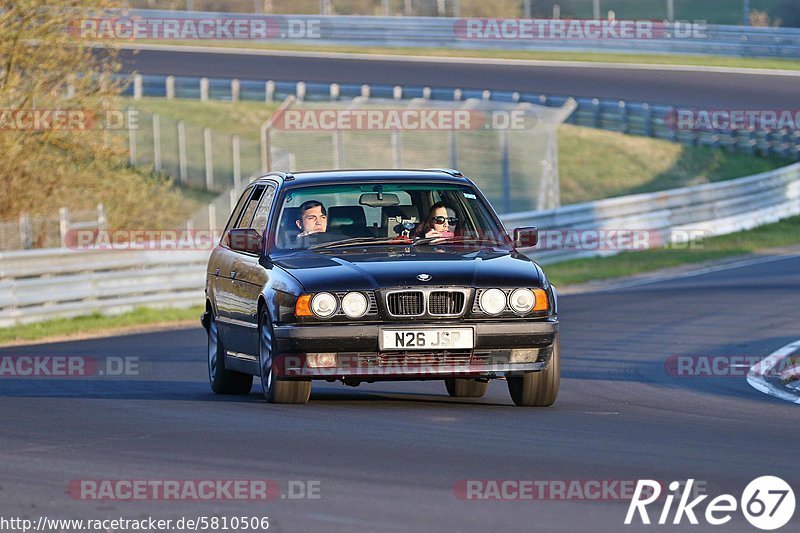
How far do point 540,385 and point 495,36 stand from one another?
126 feet

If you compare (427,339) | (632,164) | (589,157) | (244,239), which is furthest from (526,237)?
(589,157)

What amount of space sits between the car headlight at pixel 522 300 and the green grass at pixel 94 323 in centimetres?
1102

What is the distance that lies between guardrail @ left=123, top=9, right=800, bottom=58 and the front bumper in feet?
110

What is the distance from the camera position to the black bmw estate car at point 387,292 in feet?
31.2

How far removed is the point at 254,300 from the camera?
10516 mm

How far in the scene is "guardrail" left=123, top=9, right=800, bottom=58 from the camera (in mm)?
42438

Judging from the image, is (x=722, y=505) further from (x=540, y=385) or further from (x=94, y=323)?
(x=94, y=323)

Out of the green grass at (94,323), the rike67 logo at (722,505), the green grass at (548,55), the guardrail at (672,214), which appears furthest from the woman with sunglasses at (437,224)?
the green grass at (548,55)

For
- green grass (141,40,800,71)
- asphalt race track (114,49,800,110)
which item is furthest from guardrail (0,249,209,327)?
green grass (141,40,800,71)

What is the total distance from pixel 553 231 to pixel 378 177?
16.6 metres

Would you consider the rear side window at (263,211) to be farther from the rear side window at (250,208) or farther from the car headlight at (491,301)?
the car headlight at (491,301)

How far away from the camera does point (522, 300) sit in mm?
9672

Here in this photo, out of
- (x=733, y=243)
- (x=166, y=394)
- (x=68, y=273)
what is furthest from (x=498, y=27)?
(x=166, y=394)

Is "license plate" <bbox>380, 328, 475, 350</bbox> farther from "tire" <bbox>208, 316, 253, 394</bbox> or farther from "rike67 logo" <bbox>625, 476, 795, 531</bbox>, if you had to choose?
"rike67 logo" <bbox>625, 476, 795, 531</bbox>
